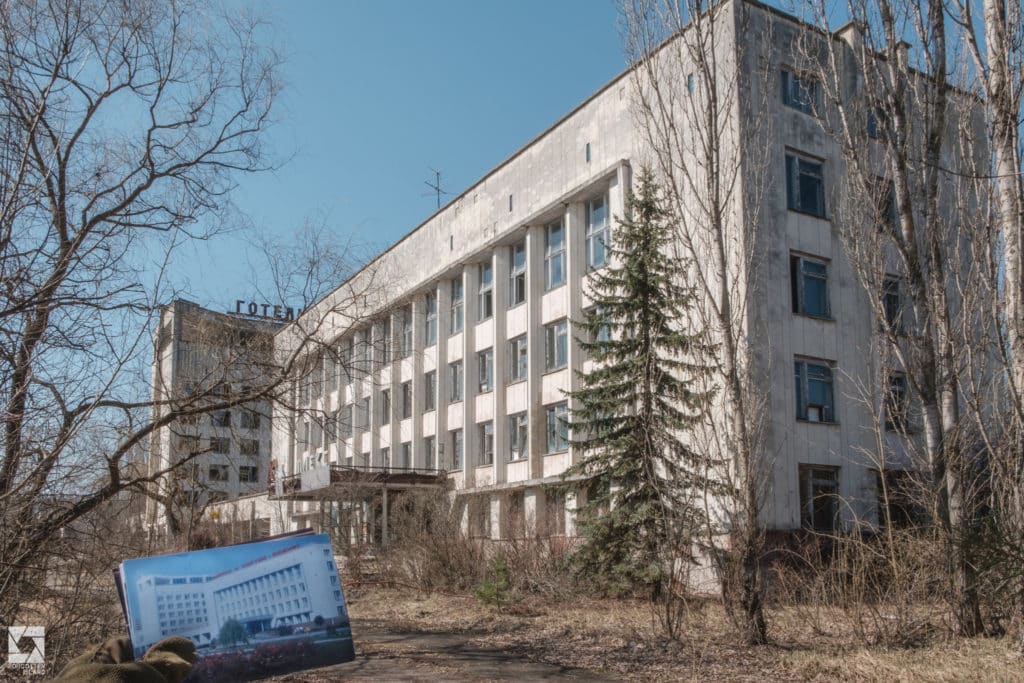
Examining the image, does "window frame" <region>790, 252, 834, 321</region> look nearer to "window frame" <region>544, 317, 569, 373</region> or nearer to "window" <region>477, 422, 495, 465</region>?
"window frame" <region>544, 317, 569, 373</region>

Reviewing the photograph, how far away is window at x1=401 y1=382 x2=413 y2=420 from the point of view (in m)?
42.3

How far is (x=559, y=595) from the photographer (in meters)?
20.4

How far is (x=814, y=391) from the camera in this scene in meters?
25.8

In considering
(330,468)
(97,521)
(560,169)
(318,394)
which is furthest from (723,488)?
(330,468)

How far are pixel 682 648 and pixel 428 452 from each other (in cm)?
2766

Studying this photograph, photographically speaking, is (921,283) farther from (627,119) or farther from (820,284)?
(627,119)

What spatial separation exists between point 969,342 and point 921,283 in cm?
139

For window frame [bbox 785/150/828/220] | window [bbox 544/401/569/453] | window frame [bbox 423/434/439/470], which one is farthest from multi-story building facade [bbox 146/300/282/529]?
window frame [bbox 423/434/439/470]

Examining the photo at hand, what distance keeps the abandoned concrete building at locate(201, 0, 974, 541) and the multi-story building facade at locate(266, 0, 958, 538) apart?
63mm

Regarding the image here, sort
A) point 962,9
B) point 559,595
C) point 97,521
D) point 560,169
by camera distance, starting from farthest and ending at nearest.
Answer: point 560,169 < point 559,595 < point 962,9 < point 97,521

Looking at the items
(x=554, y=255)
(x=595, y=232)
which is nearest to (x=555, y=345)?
(x=554, y=255)

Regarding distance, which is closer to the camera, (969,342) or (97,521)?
(97,521)

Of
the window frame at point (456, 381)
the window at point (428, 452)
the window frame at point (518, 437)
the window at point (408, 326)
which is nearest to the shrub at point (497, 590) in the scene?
the window frame at point (518, 437)

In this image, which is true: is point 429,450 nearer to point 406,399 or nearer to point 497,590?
point 406,399
